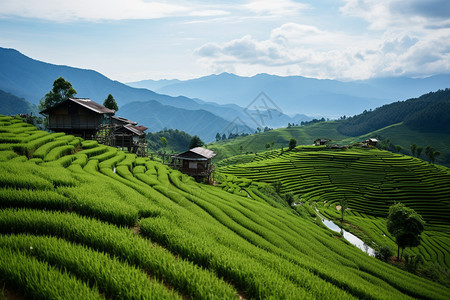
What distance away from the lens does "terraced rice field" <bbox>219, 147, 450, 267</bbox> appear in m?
49.8

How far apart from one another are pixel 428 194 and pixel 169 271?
2972 inches

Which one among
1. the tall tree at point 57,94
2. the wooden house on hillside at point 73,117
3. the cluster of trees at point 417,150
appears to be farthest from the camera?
the cluster of trees at point 417,150

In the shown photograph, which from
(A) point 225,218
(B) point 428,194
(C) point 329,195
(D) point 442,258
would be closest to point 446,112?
(B) point 428,194

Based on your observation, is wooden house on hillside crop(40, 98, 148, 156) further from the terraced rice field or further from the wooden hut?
the terraced rice field

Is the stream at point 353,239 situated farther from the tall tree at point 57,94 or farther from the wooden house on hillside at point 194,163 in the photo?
the tall tree at point 57,94

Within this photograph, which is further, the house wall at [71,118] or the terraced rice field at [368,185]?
the terraced rice field at [368,185]

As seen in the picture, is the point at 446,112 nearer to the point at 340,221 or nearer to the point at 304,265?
the point at 340,221

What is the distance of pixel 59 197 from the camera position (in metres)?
9.11

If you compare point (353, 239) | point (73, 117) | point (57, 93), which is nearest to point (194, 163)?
point (73, 117)

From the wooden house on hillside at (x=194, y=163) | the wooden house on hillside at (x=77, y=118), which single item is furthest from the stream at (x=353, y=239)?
the wooden house on hillside at (x=77, y=118)

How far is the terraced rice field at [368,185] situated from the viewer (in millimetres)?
49844

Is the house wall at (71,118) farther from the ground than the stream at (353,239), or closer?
farther from the ground

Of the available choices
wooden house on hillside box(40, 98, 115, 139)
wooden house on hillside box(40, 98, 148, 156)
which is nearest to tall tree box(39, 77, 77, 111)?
wooden house on hillside box(40, 98, 148, 156)

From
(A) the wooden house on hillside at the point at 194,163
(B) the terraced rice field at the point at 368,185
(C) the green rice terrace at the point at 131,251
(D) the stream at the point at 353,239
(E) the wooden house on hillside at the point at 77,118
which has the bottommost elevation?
(D) the stream at the point at 353,239
